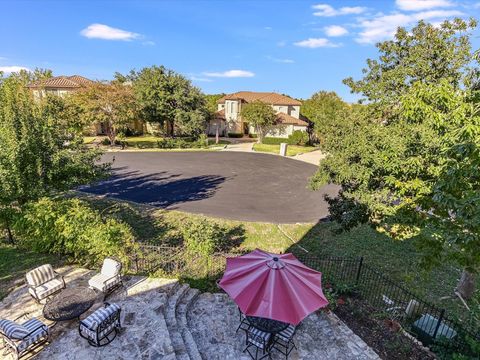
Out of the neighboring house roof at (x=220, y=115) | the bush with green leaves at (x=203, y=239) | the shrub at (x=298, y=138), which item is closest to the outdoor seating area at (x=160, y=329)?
the bush with green leaves at (x=203, y=239)

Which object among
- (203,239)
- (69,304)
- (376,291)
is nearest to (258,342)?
(69,304)

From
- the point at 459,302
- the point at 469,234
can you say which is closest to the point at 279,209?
the point at 459,302

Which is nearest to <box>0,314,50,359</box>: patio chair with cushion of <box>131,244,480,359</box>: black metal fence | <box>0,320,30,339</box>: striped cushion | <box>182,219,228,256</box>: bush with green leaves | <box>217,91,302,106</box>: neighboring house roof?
<box>0,320,30,339</box>: striped cushion

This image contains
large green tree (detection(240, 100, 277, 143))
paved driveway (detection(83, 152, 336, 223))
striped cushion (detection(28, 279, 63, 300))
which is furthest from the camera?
large green tree (detection(240, 100, 277, 143))

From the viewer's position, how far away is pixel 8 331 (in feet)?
20.6

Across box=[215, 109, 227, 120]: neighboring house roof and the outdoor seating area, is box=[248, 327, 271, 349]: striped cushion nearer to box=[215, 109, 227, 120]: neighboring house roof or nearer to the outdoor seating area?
the outdoor seating area

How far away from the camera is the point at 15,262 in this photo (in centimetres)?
1049

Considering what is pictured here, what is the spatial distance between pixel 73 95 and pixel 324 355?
39664mm

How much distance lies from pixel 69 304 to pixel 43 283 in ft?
4.67

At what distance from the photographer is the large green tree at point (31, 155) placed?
11.1 metres

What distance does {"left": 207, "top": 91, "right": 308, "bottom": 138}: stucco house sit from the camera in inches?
2066

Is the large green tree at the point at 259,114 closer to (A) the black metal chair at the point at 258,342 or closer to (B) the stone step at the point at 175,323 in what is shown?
(B) the stone step at the point at 175,323

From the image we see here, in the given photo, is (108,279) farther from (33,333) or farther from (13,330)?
(13,330)

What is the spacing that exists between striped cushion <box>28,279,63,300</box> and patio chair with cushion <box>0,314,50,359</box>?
142cm
